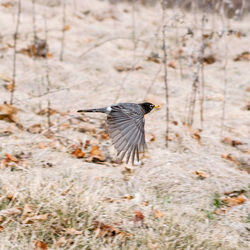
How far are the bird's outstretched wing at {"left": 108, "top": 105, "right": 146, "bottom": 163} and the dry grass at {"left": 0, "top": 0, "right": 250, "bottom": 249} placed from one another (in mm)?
329

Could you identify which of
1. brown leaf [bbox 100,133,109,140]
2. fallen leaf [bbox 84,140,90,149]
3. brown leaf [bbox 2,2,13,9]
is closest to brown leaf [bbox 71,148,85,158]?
fallen leaf [bbox 84,140,90,149]

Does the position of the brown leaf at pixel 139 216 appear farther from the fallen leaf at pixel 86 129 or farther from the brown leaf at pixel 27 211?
the fallen leaf at pixel 86 129

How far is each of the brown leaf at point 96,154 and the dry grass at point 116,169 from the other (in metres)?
0.07

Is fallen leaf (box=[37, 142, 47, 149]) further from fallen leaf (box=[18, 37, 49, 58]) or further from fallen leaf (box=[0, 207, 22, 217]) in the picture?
fallen leaf (box=[18, 37, 49, 58])

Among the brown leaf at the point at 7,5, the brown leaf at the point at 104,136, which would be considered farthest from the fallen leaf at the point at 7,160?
the brown leaf at the point at 7,5

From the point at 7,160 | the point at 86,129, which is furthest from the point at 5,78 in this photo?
the point at 7,160

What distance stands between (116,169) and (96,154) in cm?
26

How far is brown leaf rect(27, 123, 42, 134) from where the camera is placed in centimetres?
392

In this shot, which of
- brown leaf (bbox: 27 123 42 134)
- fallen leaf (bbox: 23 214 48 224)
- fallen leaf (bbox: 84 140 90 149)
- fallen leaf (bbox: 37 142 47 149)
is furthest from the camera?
brown leaf (bbox: 27 123 42 134)

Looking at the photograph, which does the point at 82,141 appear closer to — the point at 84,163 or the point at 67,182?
the point at 84,163

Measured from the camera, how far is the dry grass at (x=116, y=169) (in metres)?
2.56

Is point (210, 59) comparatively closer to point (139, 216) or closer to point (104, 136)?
point (104, 136)

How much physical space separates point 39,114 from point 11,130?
2.24 feet

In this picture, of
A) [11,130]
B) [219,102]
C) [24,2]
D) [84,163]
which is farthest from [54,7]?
[84,163]
